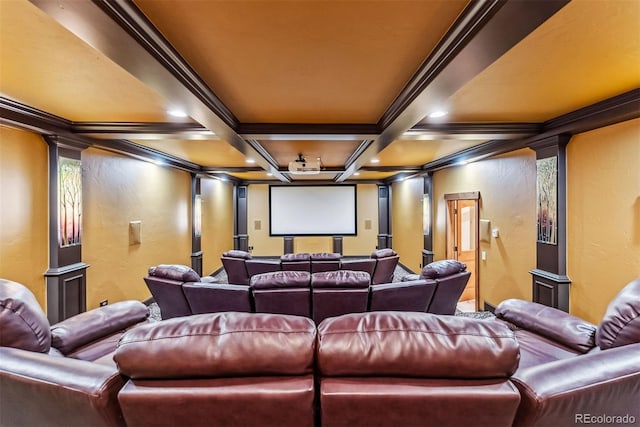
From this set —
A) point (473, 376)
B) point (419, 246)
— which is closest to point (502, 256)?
point (419, 246)

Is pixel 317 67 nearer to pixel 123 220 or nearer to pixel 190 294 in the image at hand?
pixel 190 294

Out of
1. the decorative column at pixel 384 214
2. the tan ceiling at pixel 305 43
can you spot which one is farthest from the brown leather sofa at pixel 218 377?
the decorative column at pixel 384 214

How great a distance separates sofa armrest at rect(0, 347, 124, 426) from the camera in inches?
38.4

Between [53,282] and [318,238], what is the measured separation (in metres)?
6.86

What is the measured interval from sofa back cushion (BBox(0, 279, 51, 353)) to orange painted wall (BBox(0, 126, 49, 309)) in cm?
162

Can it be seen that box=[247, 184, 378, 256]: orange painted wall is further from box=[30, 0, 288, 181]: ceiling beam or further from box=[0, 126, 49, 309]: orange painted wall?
box=[30, 0, 288, 181]: ceiling beam

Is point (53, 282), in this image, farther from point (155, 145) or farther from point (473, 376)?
point (473, 376)

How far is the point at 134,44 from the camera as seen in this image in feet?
4.50

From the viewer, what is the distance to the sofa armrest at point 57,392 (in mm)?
974

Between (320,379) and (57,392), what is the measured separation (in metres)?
0.92

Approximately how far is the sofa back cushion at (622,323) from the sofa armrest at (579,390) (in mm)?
483

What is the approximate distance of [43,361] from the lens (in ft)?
3.67

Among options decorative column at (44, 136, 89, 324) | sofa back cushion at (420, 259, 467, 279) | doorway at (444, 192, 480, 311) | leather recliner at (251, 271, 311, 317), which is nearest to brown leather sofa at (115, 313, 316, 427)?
leather recliner at (251, 271, 311, 317)

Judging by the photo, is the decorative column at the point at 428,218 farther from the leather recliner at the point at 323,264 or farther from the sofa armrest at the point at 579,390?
the sofa armrest at the point at 579,390
